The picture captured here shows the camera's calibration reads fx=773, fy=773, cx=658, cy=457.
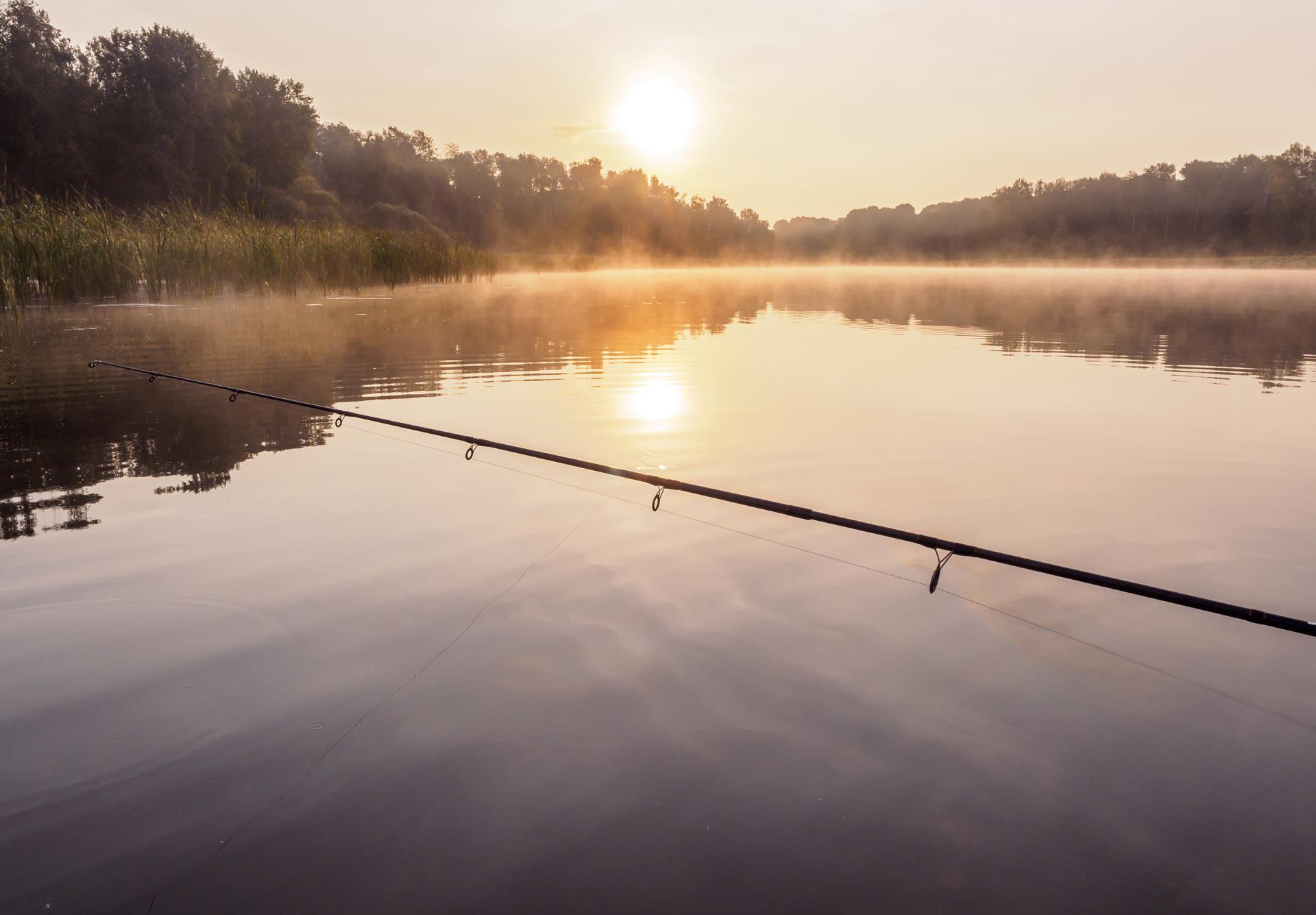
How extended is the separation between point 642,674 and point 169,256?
24.0 meters

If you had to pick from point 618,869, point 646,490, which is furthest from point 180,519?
point 618,869

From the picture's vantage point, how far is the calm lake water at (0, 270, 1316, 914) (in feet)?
8.34

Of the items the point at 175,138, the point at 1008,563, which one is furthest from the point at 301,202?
the point at 1008,563

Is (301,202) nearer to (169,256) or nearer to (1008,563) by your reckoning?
(169,256)

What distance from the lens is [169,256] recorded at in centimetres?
2211

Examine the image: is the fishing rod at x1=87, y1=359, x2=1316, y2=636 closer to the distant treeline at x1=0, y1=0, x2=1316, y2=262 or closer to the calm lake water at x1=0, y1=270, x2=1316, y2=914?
the calm lake water at x1=0, y1=270, x2=1316, y2=914

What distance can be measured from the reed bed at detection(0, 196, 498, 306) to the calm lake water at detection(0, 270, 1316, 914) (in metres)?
14.0

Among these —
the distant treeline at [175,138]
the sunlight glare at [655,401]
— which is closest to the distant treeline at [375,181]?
the distant treeline at [175,138]

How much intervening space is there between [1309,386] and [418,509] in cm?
1406

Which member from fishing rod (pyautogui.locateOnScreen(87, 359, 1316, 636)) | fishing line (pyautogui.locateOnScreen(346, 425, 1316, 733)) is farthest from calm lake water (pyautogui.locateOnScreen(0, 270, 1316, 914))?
fishing rod (pyautogui.locateOnScreen(87, 359, 1316, 636))

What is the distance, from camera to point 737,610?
4.40 m

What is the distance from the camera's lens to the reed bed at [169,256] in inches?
753

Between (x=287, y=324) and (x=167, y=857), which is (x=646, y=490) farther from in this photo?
(x=287, y=324)

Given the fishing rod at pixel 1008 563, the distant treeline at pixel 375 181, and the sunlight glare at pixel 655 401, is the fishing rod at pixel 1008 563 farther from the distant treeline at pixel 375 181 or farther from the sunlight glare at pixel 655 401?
the distant treeline at pixel 375 181
